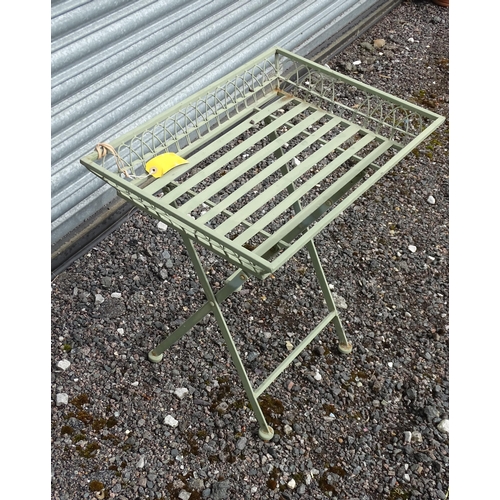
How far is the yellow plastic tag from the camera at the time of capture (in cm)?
218

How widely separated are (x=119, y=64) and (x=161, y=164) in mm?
1120

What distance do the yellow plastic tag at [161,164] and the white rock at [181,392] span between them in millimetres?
974

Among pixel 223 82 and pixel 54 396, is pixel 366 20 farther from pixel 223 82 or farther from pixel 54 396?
pixel 54 396

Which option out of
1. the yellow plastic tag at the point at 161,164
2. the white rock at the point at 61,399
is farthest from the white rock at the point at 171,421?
the yellow plastic tag at the point at 161,164

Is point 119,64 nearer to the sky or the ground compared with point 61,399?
nearer to the sky

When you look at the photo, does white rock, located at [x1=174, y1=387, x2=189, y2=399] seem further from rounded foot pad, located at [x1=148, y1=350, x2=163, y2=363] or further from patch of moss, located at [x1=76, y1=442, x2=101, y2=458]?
patch of moss, located at [x1=76, y1=442, x2=101, y2=458]

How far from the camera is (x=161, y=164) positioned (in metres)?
2.20

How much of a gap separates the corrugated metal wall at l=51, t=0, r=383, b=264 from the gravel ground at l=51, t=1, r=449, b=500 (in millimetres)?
381

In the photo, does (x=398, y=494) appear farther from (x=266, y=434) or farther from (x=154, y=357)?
(x=154, y=357)

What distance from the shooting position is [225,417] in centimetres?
261

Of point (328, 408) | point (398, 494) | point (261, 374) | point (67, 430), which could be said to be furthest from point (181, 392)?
point (398, 494)

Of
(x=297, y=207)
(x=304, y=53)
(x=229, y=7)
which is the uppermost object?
(x=229, y=7)

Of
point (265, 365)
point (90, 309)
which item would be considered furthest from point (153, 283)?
point (265, 365)

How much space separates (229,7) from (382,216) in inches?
57.2
